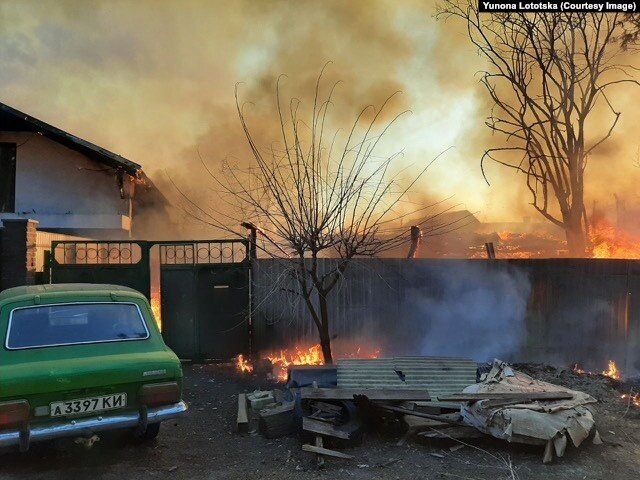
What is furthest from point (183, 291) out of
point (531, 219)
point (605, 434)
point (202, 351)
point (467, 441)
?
point (531, 219)

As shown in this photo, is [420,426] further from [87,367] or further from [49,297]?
[49,297]

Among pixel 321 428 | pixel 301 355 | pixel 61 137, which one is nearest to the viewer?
pixel 321 428

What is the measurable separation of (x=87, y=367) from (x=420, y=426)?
3568 millimetres

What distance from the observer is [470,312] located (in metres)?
8.65

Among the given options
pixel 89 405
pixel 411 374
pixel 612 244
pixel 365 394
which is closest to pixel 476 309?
pixel 411 374

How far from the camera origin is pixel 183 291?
845 centimetres

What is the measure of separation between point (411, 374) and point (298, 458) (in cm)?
212

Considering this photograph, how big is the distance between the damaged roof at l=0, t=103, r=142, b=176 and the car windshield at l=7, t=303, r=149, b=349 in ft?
25.9

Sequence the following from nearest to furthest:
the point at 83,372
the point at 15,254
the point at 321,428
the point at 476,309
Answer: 1. the point at 83,372
2. the point at 321,428
3. the point at 15,254
4. the point at 476,309

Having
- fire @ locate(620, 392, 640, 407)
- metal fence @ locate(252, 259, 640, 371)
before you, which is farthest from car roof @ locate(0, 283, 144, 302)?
fire @ locate(620, 392, 640, 407)

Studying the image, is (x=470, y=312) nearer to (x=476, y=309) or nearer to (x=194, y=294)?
(x=476, y=309)

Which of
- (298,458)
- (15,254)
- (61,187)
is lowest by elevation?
(298,458)

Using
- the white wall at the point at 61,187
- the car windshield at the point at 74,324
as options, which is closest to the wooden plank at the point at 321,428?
the car windshield at the point at 74,324

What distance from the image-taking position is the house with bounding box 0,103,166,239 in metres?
12.3
